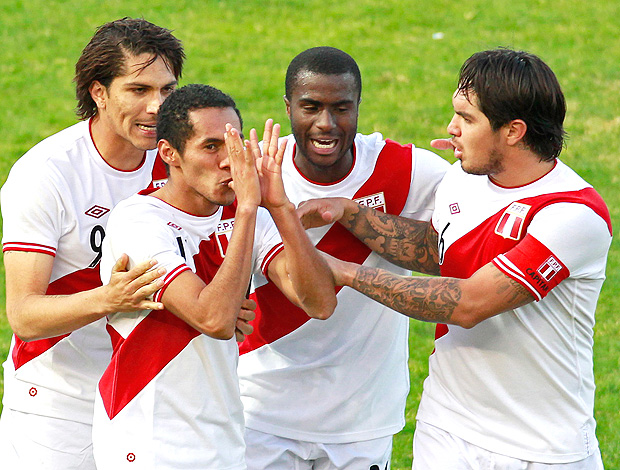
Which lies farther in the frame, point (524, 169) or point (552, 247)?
point (524, 169)

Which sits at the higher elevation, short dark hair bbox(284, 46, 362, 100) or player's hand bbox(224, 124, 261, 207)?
short dark hair bbox(284, 46, 362, 100)

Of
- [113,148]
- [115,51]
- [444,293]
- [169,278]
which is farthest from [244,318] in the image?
[115,51]

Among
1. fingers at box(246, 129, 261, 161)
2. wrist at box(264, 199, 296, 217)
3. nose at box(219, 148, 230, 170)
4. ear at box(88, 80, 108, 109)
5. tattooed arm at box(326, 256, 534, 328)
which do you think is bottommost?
tattooed arm at box(326, 256, 534, 328)

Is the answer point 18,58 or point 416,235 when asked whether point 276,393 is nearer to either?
point 416,235

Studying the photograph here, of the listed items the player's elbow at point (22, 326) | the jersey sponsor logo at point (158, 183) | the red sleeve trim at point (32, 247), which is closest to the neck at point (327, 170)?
the jersey sponsor logo at point (158, 183)

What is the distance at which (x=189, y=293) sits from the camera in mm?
4859

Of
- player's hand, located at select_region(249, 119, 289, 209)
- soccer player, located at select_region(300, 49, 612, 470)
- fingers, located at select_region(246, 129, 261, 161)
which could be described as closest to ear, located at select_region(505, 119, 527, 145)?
soccer player, located at select_region(300, 49, 612, 470)

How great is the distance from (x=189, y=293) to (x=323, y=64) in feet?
5.49

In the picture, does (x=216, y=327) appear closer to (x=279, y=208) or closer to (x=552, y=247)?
(x=279, y=208)

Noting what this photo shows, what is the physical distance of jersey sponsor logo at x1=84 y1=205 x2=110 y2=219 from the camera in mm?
5590

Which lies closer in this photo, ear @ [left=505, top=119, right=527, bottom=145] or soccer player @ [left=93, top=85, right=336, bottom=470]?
soccer player @ [left=93, top=85, right=336, bottom=470]

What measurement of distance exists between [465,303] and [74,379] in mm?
2073

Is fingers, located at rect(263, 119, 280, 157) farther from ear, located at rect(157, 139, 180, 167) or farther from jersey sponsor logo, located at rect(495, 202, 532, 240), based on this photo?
jersey sponsor logo, located at rect(495, 202, 532, 240)

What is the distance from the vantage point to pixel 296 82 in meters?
5.98
